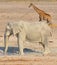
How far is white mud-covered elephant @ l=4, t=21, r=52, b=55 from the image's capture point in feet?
36.1

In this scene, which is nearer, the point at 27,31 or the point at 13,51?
the point at 27,31

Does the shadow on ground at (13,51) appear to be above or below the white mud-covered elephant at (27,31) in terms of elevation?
below

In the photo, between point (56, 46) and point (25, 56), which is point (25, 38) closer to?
point (25, 56)

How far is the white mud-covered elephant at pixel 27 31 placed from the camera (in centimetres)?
1099

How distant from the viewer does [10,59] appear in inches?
406

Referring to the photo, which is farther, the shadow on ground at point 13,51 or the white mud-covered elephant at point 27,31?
the shadow on ground at point 13,51

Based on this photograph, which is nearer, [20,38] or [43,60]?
[43,60]

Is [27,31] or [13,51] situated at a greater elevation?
[27,31]

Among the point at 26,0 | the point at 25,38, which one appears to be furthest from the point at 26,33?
the point at 26,0

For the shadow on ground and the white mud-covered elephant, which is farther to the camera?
the shadow on ground

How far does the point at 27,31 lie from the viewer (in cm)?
1105

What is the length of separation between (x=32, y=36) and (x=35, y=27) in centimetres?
27

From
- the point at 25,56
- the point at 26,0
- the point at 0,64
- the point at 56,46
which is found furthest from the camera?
the point at 26,0

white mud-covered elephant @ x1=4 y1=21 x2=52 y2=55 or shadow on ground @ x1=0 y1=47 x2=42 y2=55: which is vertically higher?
white mud-covered elephant @ x1=4 y1=21 x2=52 y2=55
